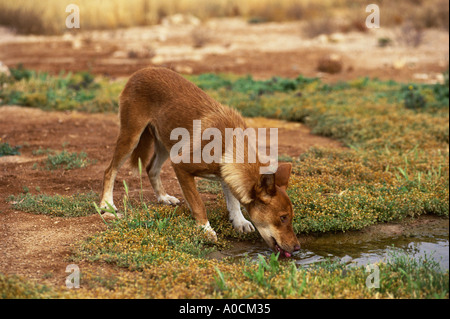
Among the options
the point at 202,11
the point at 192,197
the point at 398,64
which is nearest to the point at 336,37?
the point at 398,64

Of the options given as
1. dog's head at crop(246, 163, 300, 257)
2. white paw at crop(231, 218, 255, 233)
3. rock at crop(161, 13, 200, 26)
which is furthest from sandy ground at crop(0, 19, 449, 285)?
dog's head at crop(246, 163, 300, 257)

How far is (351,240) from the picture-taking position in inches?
246

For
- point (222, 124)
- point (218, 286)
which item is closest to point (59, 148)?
point (222, 124)

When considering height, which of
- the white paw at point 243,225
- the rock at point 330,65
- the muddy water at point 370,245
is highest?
the rock at point 330,65

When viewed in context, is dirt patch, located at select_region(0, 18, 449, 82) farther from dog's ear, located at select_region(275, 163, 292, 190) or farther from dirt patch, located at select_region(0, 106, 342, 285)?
dog's ear, located at select_region(275, 163, 292, 190)

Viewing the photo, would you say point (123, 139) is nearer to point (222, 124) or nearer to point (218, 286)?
point (222, 124)

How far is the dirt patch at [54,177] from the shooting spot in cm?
534

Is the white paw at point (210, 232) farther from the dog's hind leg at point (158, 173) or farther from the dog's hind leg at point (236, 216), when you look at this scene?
the dog's hind leg at point (158, 173)

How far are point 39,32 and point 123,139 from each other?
1805cm

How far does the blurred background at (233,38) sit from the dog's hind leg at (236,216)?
32.8ft

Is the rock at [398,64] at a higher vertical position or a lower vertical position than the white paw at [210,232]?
higher

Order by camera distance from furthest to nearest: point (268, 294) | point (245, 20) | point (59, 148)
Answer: point (245, 20) → point (59, 148) → point (268, 294)

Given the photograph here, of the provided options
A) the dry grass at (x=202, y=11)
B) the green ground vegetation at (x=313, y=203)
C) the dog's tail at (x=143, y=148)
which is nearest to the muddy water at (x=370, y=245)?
the green ground vegetation at (x=313, y=203)

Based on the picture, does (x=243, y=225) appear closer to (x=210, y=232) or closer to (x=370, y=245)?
(x=210, y=232)
